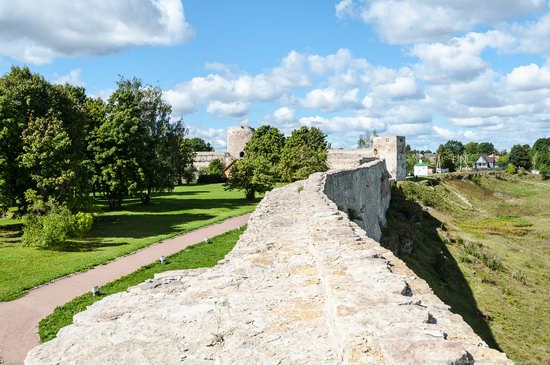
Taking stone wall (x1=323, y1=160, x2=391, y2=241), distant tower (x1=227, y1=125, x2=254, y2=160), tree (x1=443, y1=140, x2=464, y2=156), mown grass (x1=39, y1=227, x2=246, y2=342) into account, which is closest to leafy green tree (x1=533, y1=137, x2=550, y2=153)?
tree (x1=443, y1=140, x2=464, y2=156)

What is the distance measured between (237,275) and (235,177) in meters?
33.3

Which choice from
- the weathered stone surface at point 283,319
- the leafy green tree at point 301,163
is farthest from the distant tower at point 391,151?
the weathered stone surface at point 283,319

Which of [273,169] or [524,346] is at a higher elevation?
[273,169]

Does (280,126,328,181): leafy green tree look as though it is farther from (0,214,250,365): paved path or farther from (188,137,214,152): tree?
(188,137,214,152): tree

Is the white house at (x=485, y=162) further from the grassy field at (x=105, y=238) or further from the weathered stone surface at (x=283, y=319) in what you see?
the weathered stone surface at (x=283, y=319)

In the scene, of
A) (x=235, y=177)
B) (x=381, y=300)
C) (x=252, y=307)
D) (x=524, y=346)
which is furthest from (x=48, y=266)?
(x=235, y=177)

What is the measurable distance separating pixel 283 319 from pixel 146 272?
39.1 feet

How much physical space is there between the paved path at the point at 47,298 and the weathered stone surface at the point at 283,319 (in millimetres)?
5536

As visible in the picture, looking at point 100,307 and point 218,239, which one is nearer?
point 100,307

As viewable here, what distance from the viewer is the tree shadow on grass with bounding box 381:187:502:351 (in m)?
20.3

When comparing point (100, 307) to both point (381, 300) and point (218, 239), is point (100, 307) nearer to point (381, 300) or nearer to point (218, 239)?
point (381, 300)

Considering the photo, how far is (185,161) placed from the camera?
40.8 m

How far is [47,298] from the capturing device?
43.9ft

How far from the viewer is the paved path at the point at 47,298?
408 inches
